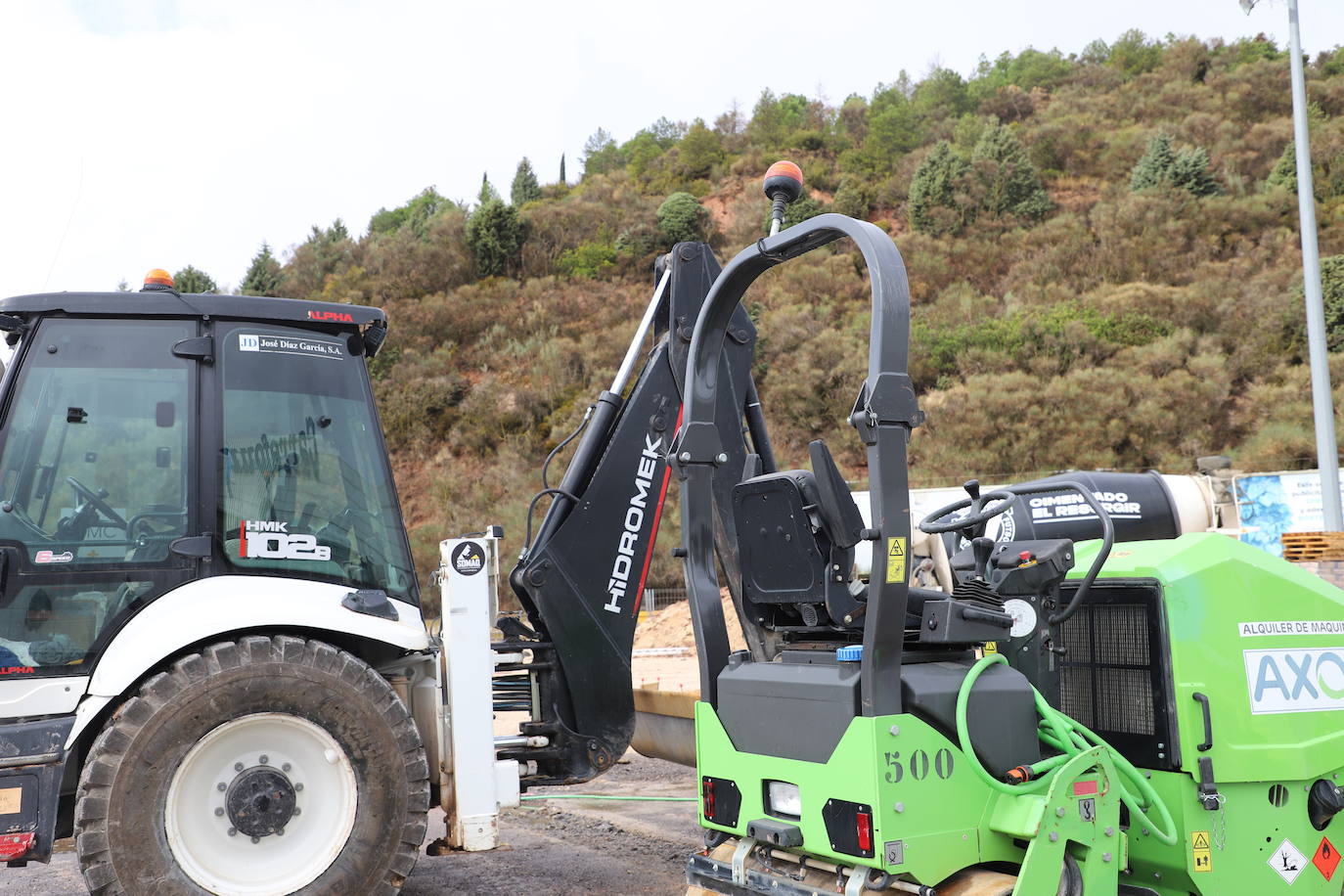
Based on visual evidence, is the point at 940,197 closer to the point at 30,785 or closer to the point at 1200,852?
the point at 1200,852

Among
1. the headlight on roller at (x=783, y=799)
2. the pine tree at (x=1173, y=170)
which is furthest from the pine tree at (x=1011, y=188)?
the headlight on roller at (x=783, y=799)

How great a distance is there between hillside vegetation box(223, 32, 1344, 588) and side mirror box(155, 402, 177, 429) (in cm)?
1888

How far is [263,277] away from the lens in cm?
4291

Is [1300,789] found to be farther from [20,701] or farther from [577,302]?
[577,302]

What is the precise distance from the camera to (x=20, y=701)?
4.30 metres

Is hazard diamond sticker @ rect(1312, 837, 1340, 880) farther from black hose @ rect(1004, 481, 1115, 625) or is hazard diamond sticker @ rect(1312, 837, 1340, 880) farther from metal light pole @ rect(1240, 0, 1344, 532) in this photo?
metal light pole @ rect(1240, 0, 1344, 532)

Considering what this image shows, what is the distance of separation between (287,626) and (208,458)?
0.78m

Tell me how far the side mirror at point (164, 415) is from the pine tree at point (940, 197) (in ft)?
134

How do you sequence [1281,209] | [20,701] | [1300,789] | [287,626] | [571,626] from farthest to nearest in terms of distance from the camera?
[1281,209] → [571,626] → [287,626] → [20,701] → [1300,789]

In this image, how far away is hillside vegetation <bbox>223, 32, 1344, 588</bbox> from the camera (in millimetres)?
28266

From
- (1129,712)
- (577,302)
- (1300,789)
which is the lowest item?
(1300,789)

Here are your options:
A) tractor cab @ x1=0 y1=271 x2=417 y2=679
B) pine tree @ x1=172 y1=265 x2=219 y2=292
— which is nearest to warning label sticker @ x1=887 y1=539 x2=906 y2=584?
tractor cab @ x1=0 y1=271 x2=417 y2=679

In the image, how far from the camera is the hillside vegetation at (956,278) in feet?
92.7

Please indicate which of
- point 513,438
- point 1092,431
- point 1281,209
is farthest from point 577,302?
point 1281,209
